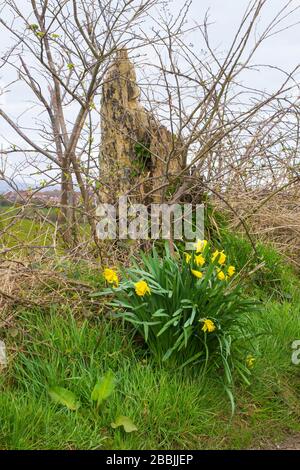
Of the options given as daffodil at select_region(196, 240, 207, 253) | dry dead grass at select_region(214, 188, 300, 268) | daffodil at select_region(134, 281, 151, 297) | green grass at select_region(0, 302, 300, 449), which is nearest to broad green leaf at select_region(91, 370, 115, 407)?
green grass at select_region(0, 302, 300, 449)

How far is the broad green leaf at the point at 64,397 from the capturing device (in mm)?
4055

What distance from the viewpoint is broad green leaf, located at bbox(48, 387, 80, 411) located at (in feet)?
13.3

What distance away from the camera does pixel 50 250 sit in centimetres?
585

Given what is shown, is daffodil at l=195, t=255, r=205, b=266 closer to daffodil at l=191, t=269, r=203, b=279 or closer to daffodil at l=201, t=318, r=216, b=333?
daffodil at l=191, t=269, r=203, b=279

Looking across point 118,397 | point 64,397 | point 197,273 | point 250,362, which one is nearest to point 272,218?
point 250,362

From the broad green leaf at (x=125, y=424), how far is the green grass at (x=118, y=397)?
48 mm

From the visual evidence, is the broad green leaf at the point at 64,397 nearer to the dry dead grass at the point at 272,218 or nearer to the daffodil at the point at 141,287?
the daffodil at the point at 141,287

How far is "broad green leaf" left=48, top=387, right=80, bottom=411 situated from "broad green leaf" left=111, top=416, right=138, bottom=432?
0.85 ft

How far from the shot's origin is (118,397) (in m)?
4.15

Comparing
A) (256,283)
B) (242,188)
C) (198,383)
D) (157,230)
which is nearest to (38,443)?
(198,383)

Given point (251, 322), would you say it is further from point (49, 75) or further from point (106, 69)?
point (49, 75)

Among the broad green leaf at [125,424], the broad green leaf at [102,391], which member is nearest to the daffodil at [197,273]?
the broad green leaf at [102,391]

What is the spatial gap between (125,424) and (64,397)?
413 mm

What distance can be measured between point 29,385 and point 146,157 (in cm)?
367
